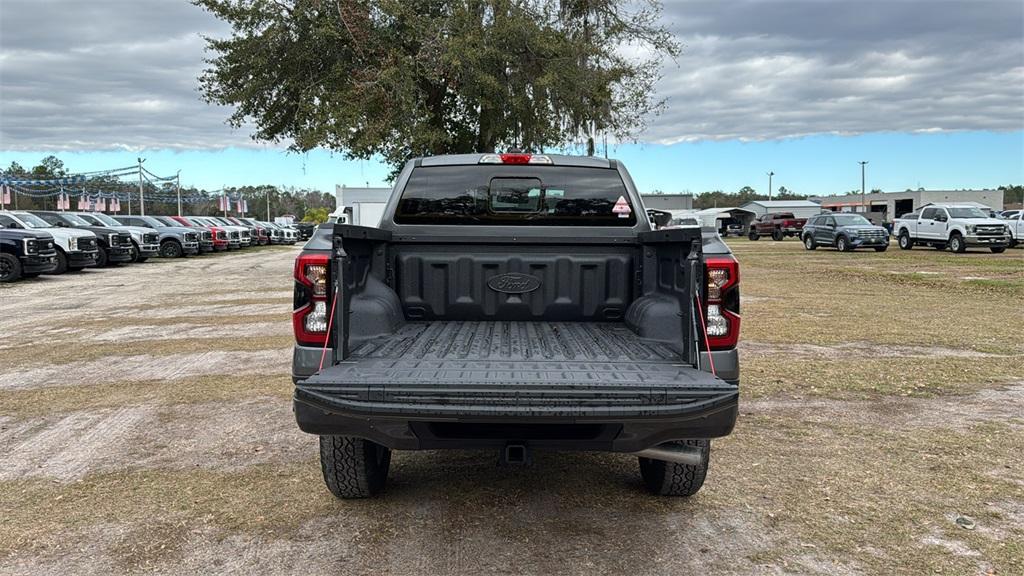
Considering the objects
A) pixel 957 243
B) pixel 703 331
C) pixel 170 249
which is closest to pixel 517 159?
pixel 703 331

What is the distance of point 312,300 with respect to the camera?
3.68 metres

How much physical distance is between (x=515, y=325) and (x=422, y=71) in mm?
15276

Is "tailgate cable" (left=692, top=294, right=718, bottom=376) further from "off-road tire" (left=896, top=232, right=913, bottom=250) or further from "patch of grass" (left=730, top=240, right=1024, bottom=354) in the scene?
"off-road tire" (left=896, top=232, right=913, bottom=250)

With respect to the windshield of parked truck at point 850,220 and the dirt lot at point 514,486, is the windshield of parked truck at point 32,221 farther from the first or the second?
the windshield of parked truck at point 850,220

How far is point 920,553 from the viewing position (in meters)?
3.45

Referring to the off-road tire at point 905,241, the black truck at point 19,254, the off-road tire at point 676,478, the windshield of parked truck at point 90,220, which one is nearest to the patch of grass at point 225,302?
the black truck at point 19,254

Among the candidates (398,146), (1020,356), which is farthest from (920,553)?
(398,146)

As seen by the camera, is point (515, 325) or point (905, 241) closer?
point (515, 325)

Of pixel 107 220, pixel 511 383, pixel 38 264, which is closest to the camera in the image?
pixel 511 383

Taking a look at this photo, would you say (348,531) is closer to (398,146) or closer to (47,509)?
(47,509)

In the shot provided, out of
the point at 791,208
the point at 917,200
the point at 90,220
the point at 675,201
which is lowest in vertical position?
the point at 90,220

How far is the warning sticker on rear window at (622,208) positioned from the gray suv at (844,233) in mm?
29082

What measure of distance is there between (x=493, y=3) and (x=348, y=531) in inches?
649

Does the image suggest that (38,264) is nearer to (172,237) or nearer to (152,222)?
(172,237)
